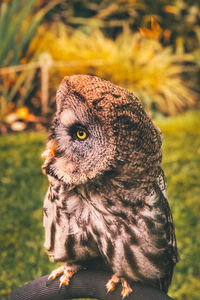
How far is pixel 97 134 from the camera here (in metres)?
1.29

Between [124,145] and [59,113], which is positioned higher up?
[59,113]

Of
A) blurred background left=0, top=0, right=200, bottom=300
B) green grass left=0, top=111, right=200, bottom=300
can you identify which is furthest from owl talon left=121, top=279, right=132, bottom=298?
blurred background left=0, top=0, right=200, bottom=300

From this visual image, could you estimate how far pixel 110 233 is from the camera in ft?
5.10

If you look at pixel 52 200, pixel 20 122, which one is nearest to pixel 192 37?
pixel 20 122

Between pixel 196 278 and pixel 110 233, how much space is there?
1.76 metres

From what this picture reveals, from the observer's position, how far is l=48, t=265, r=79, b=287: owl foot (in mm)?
1675

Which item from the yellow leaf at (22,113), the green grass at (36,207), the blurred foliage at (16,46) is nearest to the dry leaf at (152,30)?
the green grass at (36,207)

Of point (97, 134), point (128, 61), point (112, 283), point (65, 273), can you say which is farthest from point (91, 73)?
point (97, 134)

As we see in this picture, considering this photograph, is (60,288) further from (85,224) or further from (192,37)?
(192,37)

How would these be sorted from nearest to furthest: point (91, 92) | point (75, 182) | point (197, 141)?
point (91, 92), point (75, 182), point (197, 141)

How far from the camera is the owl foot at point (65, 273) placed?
1.67 m

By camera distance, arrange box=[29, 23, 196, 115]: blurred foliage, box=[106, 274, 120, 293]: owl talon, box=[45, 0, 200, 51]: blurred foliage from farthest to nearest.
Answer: box=[45, 0, 200, 51]: blurred foliage
box=[29, 23, 196, 115]: blurred foliage
box=[106, 274, 120, 293]: owl talon

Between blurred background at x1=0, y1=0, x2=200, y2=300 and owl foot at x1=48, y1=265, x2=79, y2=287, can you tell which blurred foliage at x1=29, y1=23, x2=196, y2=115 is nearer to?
blurred background at x1=0, y1=0, x2=200, y2=300

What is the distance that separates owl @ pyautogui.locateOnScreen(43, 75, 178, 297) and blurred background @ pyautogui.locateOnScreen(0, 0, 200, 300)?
4.40 ft
